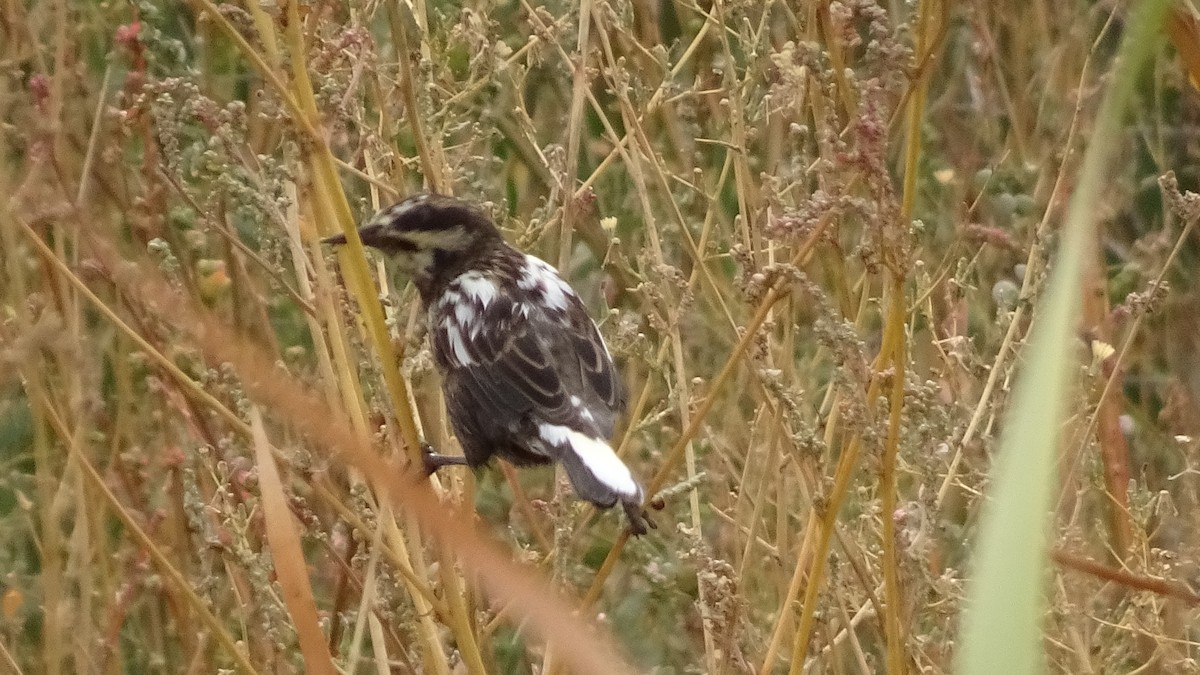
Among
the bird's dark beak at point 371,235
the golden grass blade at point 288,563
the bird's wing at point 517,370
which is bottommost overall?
the bird's wing at point 517,370

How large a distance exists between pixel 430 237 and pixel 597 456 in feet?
2.37

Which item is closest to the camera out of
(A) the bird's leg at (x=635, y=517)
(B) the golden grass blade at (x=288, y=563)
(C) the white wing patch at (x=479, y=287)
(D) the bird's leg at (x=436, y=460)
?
(B) the golden grass blade at (x=288, y=563)

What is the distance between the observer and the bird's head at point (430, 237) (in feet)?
9.30

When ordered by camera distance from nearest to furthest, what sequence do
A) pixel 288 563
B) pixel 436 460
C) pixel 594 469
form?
pixel 288 563 → pixel 594 469 → pixel 436 460

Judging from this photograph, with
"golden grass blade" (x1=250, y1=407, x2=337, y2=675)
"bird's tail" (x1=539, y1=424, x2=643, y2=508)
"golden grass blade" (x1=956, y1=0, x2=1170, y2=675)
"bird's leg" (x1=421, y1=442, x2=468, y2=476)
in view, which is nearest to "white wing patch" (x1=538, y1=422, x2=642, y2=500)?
"bird's tail" (x1=539, y1=424, x2=643, y2=508)

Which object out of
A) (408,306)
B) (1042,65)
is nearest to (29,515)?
(408,306)

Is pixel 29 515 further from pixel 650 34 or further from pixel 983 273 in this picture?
pixel 983 273

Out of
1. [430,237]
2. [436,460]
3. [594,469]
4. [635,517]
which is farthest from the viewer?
[430,237]

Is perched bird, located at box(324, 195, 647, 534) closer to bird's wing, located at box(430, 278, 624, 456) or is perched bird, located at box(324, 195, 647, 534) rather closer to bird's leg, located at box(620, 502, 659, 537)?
bird's wing, located at box(430, 278, 624, 456)

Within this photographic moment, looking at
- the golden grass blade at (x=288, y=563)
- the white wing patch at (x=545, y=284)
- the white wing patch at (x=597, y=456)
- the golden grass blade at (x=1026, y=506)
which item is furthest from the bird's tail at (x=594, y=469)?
the golden grass blade at (x=1026, y=506)

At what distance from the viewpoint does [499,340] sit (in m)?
3.12

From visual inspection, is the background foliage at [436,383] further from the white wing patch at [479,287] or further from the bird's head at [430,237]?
the white wing patch at [479,287]

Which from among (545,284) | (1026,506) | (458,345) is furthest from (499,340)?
(1026,506)

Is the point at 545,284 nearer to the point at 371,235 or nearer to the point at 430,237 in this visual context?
the point at 430,237
